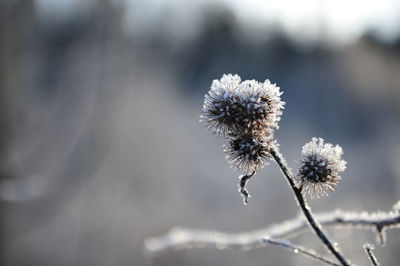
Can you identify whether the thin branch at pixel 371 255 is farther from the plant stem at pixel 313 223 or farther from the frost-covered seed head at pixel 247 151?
the frost-covered seed head at pixel 247 151

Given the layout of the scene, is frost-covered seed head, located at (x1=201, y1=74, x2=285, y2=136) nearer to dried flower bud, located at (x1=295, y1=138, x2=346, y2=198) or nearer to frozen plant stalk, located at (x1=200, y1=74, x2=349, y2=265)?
frozen plant stalk, located at (x1=200, y1=74, x2=349, y2=265)

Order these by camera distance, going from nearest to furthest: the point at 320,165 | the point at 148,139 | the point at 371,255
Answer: the point at 371,255, the point at 320,165, the point at 148,139

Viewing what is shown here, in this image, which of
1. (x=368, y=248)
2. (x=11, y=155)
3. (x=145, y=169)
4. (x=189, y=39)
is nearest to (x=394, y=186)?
(x=145, y=169)

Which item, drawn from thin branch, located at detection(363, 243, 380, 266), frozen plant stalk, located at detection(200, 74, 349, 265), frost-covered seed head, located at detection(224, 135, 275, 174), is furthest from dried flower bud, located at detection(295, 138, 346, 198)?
thin branch, located at detection(363, 243, 380, 266)

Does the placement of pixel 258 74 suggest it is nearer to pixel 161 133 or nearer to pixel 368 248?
pixel 161 133

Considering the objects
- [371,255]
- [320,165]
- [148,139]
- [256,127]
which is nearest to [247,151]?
[256,127]

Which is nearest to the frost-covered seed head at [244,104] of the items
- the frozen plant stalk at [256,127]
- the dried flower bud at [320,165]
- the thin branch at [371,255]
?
the frozen plant stalk at [256,127]

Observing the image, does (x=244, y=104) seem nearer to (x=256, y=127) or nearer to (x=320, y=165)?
(x=256, y=127)
